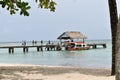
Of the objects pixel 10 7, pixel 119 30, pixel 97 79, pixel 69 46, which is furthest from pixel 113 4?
pixel 69 46

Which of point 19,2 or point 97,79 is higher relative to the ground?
point 19,2

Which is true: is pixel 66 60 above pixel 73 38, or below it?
below

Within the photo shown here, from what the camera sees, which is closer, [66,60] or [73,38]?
[66,60]

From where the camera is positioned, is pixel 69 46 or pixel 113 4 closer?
pixel 113 4

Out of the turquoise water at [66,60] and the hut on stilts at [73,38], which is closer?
the turquoise water at [66,60]

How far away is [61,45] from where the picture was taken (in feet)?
249

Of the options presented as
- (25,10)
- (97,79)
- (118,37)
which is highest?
(25,10)

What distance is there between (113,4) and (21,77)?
4.48m

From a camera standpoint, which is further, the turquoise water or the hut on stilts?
the hut on stilts

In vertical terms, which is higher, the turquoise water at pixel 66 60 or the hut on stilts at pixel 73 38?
the hut on stilts at pixel 73 38

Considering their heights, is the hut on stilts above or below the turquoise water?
above

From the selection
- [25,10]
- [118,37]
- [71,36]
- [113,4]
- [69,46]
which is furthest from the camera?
[69,46]

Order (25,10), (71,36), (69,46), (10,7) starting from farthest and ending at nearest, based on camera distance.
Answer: (69,46), (71,36), (10,7), (25,10)

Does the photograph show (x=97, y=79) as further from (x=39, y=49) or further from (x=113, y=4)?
(x=39, y=49)
